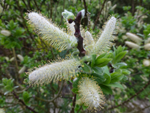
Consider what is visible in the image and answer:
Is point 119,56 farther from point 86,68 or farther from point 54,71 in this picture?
point 54,71

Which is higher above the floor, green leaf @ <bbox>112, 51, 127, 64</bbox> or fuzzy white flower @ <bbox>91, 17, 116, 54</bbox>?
fuzzy white flower @ <bbox>91, 17, 116, 54</bbox>

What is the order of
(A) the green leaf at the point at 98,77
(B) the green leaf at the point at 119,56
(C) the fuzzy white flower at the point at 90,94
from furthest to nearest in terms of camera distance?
(B) the green leaf at the point at 119,56, (A) the green leaf at the point at 98,77, (C) the fuzzy white flower at the point at 90,94

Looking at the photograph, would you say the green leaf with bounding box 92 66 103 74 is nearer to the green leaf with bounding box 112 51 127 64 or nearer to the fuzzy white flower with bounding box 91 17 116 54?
the fuzzy white flower with bounding box 91 17 116 54

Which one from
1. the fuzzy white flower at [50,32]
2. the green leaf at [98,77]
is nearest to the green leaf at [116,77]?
the green leaf at [98,77]

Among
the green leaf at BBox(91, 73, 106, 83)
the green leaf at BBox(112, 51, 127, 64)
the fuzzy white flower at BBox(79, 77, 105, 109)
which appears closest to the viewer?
the fuzzy white flower at BBox(79, 77, 105, 109)

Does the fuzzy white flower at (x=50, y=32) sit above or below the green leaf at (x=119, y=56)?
above

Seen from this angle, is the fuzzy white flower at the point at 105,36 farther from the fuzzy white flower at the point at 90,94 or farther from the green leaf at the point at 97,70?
the fuzzy white flower at the point at 90,94

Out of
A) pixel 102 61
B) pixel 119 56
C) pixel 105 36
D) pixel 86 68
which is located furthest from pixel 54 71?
pixel 119 56

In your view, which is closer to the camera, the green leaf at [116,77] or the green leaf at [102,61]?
the green leaf at [102,61]

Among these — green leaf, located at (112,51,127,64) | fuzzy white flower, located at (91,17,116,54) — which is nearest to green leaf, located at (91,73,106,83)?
fuzzy white flower, located at (91,17,116,54)
